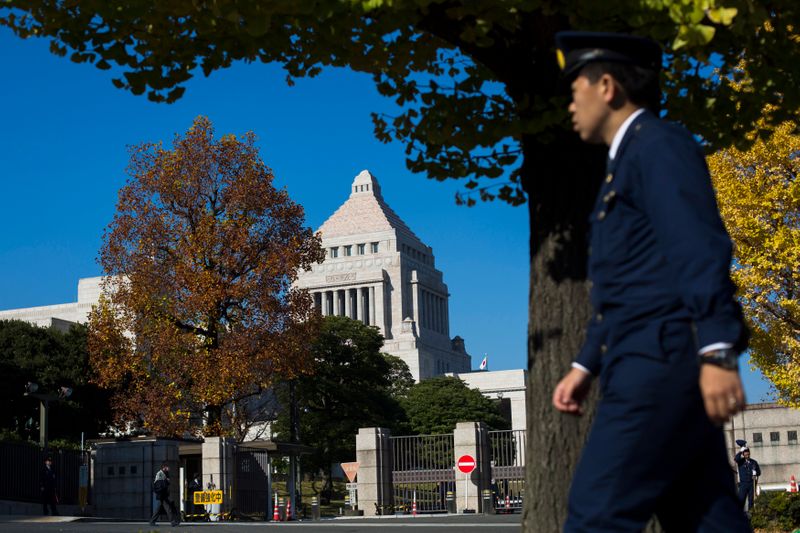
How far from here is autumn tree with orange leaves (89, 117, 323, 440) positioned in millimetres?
34500

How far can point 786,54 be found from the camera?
7.55 metres

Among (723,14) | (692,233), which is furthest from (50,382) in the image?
(692,233)

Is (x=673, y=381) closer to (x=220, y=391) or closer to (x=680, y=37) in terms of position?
(x=680, y=37)

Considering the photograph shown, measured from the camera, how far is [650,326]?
3.30m

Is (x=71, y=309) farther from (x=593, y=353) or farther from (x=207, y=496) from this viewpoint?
(x=593, y=353)

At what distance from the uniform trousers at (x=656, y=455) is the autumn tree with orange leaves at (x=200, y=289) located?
31003mm

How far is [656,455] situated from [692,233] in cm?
67

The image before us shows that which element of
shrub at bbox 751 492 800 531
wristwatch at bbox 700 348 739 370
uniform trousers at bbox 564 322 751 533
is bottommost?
shrub at bbox 751 492 800 531

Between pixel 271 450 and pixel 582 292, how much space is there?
27.8 m

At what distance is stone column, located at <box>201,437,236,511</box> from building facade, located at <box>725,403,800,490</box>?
26.6 meters

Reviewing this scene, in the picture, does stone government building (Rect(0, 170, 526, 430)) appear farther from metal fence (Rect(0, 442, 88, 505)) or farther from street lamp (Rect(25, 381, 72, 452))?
street lamp (Rect(25, 381, 72, 452))

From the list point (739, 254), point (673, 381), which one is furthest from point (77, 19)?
point (739, 254)

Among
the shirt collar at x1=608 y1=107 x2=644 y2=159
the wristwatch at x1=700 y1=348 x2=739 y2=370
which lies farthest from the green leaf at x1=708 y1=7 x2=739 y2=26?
the wristwatch at x1=700 y1=348 x2=739 y2=370

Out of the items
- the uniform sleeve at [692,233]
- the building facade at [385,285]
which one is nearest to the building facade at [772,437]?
the uniform sleeve at [692,233]
